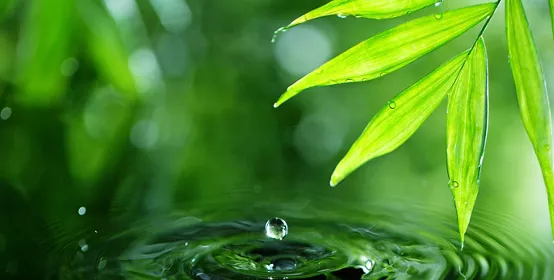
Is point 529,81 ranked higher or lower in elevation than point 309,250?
higher

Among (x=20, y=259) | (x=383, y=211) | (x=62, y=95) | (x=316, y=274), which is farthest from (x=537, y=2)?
(x=20, y=259)

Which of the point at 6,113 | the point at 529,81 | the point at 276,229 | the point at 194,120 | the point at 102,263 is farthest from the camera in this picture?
the point at 194,120

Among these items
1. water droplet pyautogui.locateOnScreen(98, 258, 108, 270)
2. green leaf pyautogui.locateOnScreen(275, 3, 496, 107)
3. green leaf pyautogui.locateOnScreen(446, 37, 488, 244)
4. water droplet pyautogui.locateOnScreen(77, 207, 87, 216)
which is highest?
green leaf pyautogui.locateOnScreen(275, 3, 496, 107)

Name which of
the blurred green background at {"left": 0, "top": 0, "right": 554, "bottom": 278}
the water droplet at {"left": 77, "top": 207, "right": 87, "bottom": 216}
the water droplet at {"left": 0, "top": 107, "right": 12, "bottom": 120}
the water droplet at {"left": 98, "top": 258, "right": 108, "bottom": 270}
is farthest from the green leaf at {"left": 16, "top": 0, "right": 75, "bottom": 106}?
the water droplet at {"left": 0, "top": 107, "right": 12, "bottom": 120}

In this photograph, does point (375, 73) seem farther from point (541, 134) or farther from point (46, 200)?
point (46, 200)

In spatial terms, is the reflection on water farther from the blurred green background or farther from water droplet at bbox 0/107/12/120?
water droplet at bbox 0/107/12/120

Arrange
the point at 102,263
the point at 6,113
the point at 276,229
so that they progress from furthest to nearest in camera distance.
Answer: the point at 6,113
the point at 276,229
the point at 102,263

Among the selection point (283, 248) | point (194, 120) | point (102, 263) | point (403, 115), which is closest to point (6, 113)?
point (194, 120)

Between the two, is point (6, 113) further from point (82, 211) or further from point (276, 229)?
point (276, 229)
